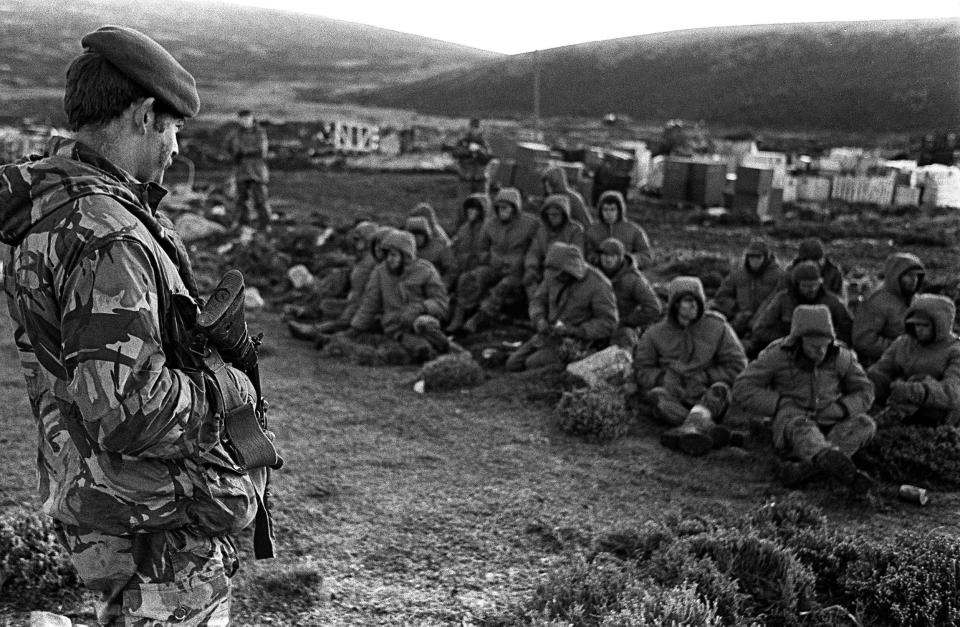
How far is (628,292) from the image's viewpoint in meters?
10.3

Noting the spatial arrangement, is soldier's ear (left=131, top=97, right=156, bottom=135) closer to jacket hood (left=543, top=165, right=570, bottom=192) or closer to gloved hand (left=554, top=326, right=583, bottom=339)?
gloved hand (left=554, top=326, right=583, bottom=339)

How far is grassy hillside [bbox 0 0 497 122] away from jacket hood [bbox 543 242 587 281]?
111 feet

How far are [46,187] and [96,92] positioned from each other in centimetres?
30

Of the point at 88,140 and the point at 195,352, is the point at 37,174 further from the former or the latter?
the point at 195,352

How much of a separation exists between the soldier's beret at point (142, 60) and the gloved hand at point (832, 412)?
607 centimetres

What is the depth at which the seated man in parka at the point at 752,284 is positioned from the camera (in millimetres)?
10641

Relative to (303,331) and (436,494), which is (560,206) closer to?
(303,331)

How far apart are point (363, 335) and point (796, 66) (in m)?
43.9

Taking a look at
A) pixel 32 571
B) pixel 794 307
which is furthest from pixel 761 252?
pixel 32 571

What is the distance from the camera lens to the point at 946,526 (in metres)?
5.90

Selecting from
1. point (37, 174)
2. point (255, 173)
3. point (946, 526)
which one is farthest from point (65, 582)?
point (255, 173)

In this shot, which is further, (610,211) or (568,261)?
(610,211)

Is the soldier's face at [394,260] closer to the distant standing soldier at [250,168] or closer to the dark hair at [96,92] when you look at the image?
the distant standing soldier at [250,168]

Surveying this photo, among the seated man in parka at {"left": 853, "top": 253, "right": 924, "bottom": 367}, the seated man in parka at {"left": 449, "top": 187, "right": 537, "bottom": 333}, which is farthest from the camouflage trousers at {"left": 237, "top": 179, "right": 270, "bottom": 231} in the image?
the seated man in parka at {"left": 853, "top": 253, "right": 924, "bottom": 367}
